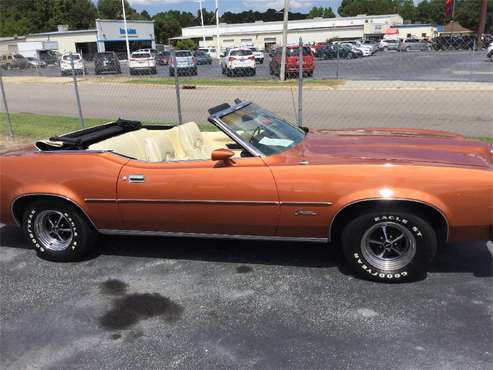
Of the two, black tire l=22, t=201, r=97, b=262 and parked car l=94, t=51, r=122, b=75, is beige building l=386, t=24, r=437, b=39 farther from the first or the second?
black tire l=22, t=201, r=97, b=262

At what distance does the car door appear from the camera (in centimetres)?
369

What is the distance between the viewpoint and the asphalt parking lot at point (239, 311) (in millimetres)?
2926

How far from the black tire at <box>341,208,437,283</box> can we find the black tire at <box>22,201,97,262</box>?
2.25m

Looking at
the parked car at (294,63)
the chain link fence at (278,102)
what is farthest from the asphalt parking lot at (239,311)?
the parked car at (294,63)

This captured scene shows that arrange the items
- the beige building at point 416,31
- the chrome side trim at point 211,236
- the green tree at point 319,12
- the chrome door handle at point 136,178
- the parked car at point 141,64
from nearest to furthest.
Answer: the chrome side trim at point 211,236 < the chrome door handle at point 136,178 < the parked car at point 141,64 < the beige building at point 416,31 < the green tree at point 319,12

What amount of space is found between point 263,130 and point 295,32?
286ft

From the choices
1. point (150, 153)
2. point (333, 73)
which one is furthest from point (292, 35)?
point (150, 153)

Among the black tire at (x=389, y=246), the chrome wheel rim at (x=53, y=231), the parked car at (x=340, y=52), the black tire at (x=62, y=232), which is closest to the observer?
the black tire at (x=389, y=246)

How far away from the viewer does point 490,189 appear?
332cm

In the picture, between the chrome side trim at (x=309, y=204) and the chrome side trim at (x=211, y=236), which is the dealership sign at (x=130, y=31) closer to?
the chrome side trim at (x=211, y=236)

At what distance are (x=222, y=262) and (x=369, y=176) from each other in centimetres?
153

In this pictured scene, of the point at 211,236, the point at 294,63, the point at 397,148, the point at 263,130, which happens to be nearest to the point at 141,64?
the point at 294,63

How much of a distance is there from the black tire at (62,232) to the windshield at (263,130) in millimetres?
1553

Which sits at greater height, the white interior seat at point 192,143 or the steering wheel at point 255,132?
the steering wheel at point 255,132
